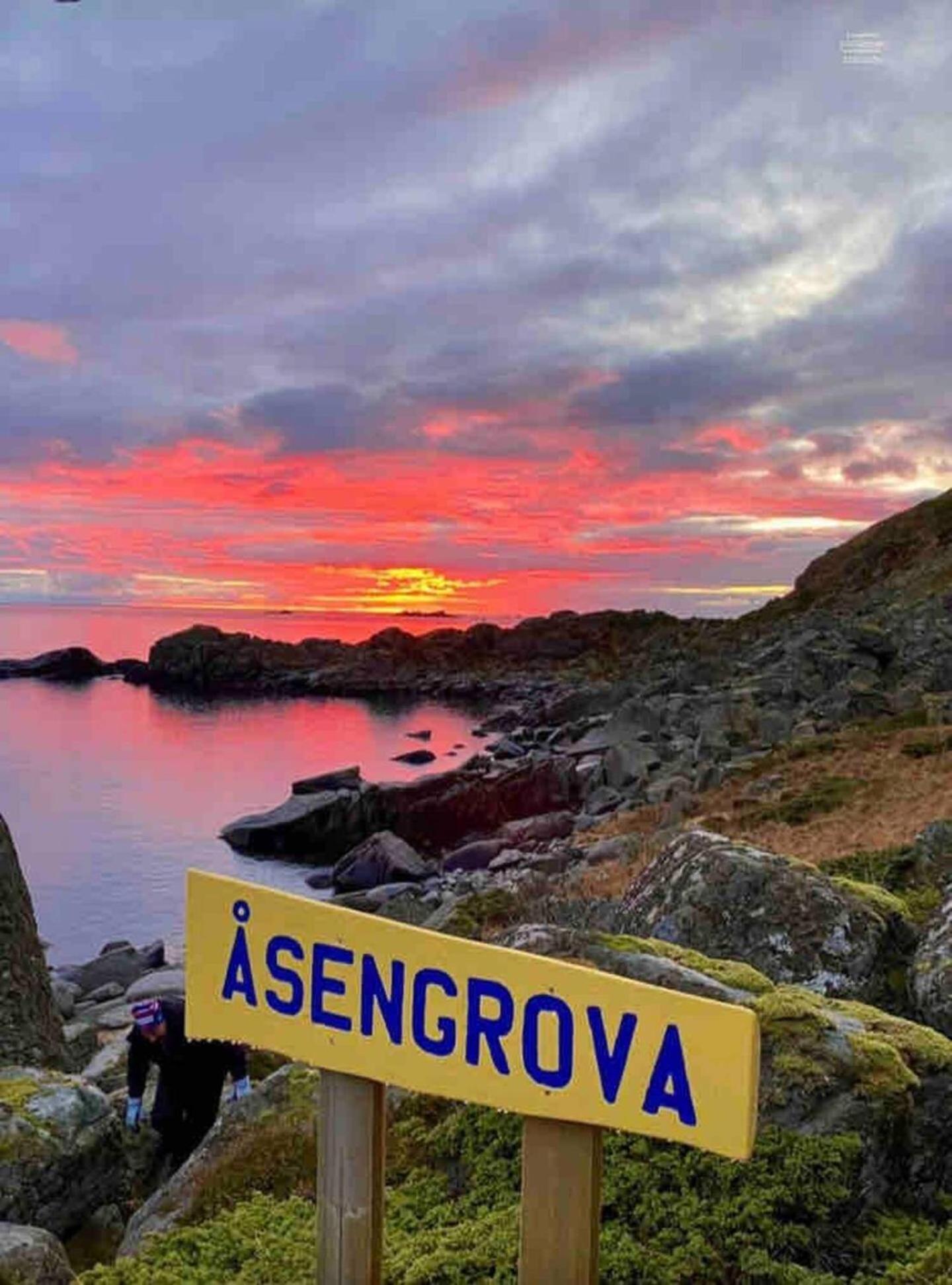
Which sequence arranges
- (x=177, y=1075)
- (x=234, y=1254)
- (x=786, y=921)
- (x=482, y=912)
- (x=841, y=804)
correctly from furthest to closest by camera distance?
(x=841, y=804) → (x=482, y=912) → (x=177, y=1075) → (x=786, y=921) → (x=234, y=1254)

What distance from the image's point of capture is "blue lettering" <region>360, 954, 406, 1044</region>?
4.03 metres

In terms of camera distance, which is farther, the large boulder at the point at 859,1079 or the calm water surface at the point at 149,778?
the calm water surface at the point at 149,778

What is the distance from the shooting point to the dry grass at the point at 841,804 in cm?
1758

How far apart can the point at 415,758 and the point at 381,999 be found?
54820 millimetres

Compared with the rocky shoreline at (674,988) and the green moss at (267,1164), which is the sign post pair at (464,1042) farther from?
the green moss at (267,1164)

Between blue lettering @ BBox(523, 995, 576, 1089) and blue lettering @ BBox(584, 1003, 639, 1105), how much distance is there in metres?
0.08

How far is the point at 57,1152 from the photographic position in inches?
283

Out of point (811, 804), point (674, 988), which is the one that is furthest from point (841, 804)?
point (674, 988)

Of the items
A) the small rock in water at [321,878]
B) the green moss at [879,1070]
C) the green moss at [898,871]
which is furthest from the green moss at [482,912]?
the small rock in water at [321,878]

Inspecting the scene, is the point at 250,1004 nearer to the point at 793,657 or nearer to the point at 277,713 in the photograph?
the point at 793,657

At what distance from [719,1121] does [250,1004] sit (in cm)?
182

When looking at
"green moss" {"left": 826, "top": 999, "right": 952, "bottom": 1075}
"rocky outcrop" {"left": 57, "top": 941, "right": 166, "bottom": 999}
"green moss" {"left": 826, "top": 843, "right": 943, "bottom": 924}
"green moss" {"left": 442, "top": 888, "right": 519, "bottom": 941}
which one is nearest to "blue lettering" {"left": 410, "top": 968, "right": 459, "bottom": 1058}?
"green moss" {"left": 826, "top": 999, "right": 952, "bottom": 1075}

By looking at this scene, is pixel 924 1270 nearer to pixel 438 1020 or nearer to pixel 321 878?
pixel 438 1020

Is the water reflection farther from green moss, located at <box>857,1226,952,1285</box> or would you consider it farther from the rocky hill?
the rocky hill
